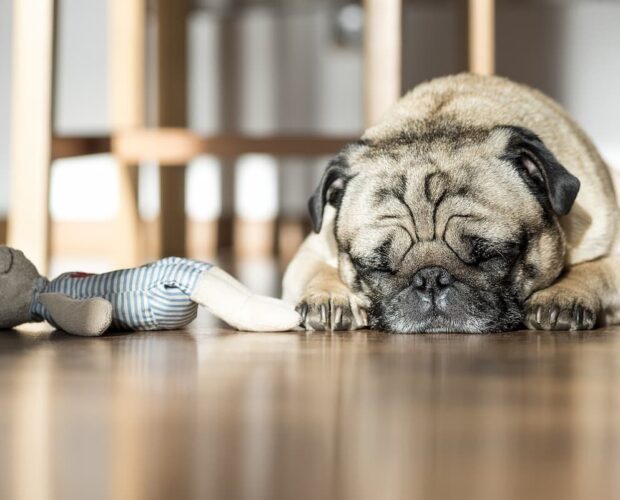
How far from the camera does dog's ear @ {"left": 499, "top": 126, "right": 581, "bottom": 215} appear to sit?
137cm

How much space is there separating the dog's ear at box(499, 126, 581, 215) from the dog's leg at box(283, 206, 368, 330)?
294 mm

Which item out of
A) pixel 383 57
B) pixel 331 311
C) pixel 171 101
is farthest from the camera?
pixel 171 101

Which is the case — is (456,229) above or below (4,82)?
below

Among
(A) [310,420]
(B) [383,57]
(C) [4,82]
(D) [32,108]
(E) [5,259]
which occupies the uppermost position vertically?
(C) [4,82]

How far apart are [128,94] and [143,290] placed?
5.49ft

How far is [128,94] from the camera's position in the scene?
9.59 ft

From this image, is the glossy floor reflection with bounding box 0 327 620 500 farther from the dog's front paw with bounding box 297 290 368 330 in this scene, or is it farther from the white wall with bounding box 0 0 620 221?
the white wall with bounding box 0 0 620 221

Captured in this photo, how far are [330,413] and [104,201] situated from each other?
333 centimetres

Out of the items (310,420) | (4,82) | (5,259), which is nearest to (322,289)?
(5,259)

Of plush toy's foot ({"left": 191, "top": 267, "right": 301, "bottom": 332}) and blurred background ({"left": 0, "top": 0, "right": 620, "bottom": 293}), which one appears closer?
plush toy's foot ({"left": 191, "top": 267, "right": 301, "bottom": 332})

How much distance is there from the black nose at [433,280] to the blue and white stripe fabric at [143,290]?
0.28 meters

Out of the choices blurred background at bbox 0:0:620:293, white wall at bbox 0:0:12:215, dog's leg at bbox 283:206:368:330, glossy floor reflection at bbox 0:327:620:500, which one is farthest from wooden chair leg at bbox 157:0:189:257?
glossy floor reflection at bbox 0:327:620:500

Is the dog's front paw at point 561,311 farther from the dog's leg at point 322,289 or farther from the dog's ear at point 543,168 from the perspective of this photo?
the dog's leg at point 322,289

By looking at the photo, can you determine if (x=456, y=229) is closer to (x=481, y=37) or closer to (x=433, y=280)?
(x=433, y=280)
